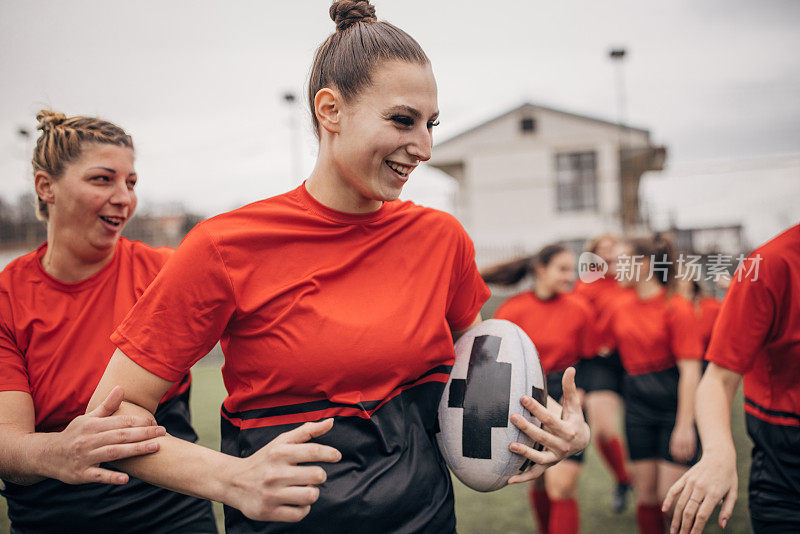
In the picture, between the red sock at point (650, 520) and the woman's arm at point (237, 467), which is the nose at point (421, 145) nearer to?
the woman's arm at point (237, 467)

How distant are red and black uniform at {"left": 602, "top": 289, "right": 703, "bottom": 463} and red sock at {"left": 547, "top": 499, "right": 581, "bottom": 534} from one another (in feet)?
2.44

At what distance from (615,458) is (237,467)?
483 cm

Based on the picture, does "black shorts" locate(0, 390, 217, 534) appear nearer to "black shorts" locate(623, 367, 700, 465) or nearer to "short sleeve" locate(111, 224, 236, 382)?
"short sleeve" locate(111, 224, 236, 382)

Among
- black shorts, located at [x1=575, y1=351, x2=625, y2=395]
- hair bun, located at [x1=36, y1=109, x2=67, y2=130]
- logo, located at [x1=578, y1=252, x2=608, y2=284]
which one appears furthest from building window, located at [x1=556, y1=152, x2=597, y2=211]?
hair bun, located at [x1=36, y1=109, x2=67, y2=130]

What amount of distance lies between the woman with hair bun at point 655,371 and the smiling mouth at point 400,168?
342 centimetres

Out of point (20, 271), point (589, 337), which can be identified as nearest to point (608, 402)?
point (589, 337)

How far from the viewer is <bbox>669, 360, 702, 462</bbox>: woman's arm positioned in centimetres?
425

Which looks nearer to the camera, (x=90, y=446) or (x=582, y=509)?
(x=90, y=446)

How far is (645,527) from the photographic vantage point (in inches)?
169

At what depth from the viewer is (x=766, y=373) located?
7.50 ft

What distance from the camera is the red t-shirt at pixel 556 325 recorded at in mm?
4977

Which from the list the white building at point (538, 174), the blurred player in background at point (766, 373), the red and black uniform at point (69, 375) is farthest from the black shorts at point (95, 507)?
the white building at point (538, 174)

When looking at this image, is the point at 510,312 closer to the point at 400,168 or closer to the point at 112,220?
the point at 112,220

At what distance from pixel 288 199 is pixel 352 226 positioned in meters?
0.20
